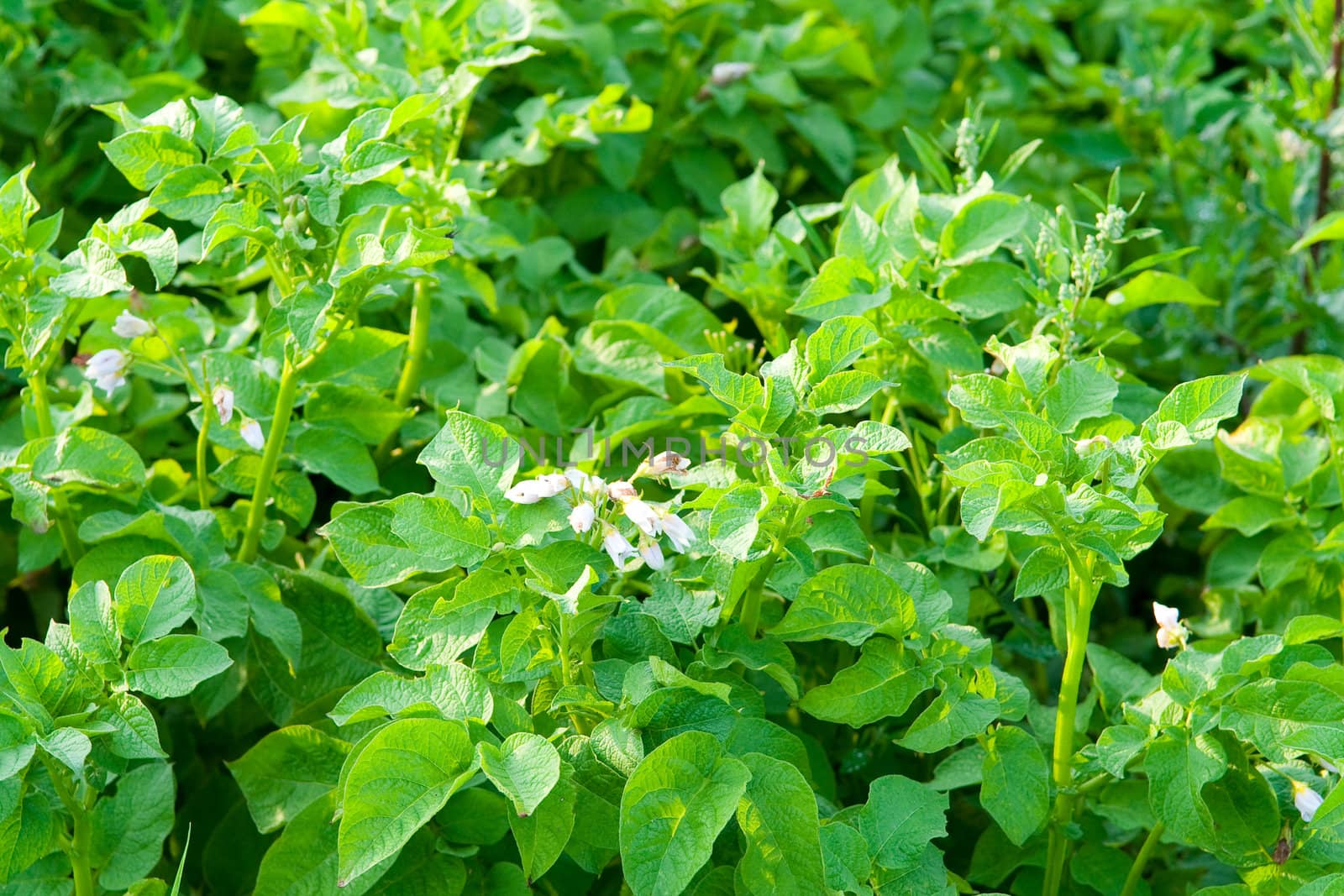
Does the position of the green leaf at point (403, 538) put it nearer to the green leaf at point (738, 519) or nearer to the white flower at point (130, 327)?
the green leaf at point (738, 519)

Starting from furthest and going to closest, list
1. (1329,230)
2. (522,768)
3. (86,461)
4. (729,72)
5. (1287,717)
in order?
(729,72) < (1329,230) < (86,461) < (1287,717) < (522,768)

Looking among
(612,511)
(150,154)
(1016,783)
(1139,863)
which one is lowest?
(1139,863)

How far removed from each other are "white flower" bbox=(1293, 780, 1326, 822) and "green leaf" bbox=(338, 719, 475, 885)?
0.73m

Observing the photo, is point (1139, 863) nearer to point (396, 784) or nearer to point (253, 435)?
point (396, 784)

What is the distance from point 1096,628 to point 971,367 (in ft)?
2.15

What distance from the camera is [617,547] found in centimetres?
113

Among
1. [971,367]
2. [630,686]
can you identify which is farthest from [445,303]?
[630,686]

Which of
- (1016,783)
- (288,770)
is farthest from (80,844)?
(1016,783)

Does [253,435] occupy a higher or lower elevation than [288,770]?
higher

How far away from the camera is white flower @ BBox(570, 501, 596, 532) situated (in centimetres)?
111

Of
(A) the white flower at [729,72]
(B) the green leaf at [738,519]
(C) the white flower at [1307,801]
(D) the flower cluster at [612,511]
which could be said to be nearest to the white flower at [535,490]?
(D) the flower cluster at [612,511]

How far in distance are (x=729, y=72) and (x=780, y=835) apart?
1.40 metres

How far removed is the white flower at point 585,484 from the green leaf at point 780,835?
266 millimetres

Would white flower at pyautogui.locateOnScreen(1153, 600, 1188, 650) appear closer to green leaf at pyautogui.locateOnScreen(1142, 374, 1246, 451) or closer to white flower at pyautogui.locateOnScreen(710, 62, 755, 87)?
green leaf at pyautogui.locateOnScreen(1142, 374, 1246, 451)
